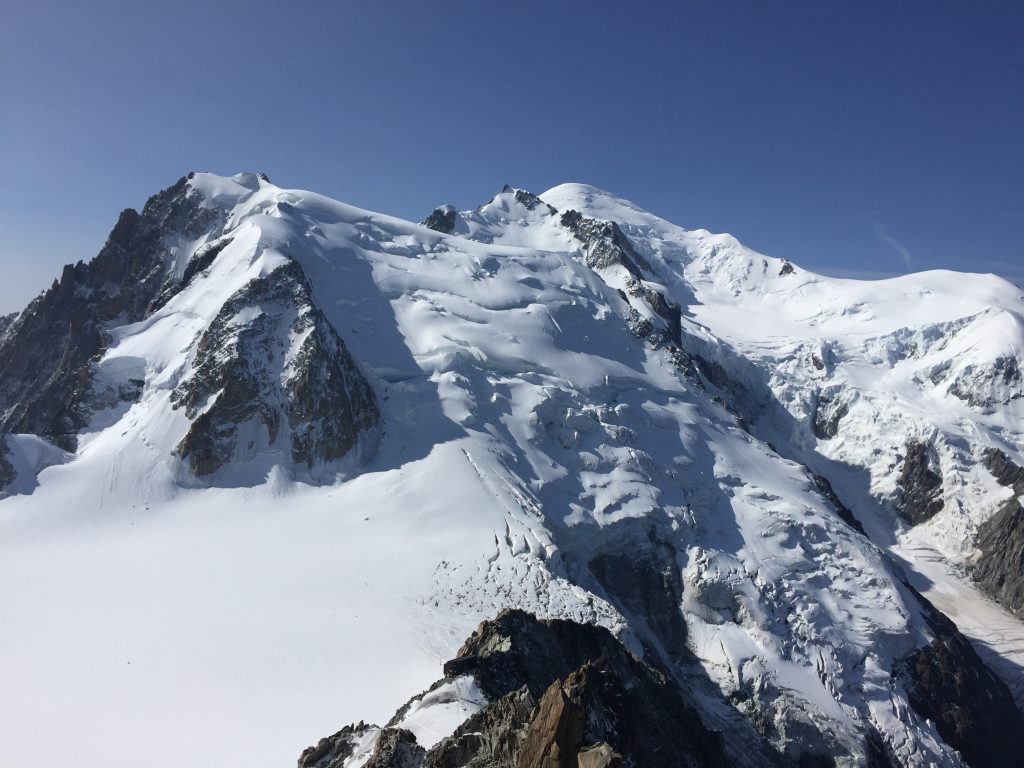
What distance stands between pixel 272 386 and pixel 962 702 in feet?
190

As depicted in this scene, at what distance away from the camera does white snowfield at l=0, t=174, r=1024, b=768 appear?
29688 millimetres

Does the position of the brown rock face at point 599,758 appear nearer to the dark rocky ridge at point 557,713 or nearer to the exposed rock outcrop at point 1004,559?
the dark rocky ridge at point 557,713

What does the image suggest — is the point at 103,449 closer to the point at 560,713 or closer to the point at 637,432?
the point at 637,432

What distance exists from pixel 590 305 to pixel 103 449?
163ft

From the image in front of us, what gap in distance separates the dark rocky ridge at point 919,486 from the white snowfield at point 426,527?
155cm

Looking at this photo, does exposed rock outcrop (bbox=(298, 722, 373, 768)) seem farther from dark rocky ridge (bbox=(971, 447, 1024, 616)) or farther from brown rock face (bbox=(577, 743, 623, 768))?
dark rocky ridge (bbox=(971, 447, 1024, 616))

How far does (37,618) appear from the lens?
33.9 m

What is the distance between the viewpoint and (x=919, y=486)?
84.2 m

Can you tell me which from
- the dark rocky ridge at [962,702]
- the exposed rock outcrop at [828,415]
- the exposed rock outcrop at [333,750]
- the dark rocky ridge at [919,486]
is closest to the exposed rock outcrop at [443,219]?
the exposed rock outcrop at [828,415]

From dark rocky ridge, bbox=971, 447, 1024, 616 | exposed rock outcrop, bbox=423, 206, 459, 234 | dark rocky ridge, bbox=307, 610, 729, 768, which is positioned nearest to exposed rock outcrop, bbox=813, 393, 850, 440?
dark rocky ridge, bbox=971, 447, 1024, 616

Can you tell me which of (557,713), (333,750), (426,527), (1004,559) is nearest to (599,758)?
(557,713)

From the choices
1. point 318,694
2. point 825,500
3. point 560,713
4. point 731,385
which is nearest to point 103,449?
point 318,694

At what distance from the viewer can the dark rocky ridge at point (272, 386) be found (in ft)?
163

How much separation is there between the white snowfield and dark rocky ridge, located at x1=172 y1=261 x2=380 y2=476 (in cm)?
174
